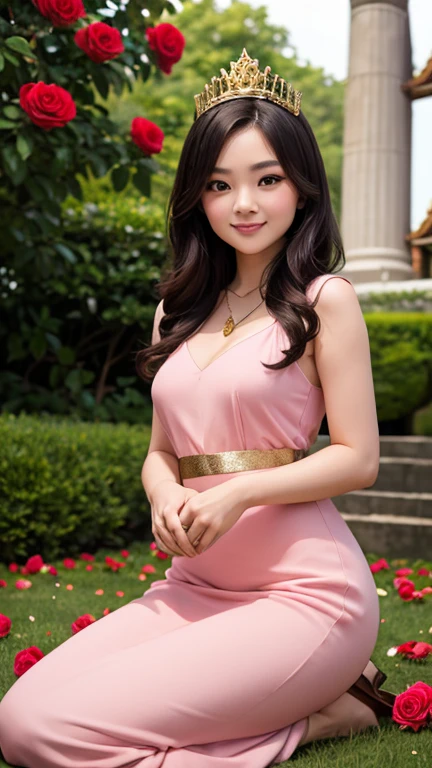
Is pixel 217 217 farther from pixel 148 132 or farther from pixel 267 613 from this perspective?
pixel 148 132

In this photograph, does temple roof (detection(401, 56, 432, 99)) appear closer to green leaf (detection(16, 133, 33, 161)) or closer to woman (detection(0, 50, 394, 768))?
green leaf (detection(16, 133, 33, 161))

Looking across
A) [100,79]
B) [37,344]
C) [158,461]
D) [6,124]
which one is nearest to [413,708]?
[158,461]

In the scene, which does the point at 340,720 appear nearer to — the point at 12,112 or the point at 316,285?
the point at 316,285

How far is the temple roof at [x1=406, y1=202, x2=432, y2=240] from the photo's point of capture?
8.40 meters

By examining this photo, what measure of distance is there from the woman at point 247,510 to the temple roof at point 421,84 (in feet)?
21.0

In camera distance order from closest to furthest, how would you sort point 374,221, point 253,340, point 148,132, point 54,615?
point 253,340, point 54,615, point 148,132, point 374,221

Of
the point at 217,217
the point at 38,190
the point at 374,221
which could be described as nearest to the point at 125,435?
the point at 38,190

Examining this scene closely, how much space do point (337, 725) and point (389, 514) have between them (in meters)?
3.25

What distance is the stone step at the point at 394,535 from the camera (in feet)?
17.1

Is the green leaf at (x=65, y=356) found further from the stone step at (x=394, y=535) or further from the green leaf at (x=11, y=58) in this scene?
the green leaf at (x=11, y=58)

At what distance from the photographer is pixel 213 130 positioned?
239 centimetres

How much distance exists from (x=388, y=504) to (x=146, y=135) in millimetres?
2660

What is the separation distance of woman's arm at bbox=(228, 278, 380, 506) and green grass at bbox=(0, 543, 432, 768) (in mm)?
659

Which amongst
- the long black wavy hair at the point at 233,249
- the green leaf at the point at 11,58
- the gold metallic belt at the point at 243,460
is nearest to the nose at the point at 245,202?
the long black wavy hair at the point at 233,249
